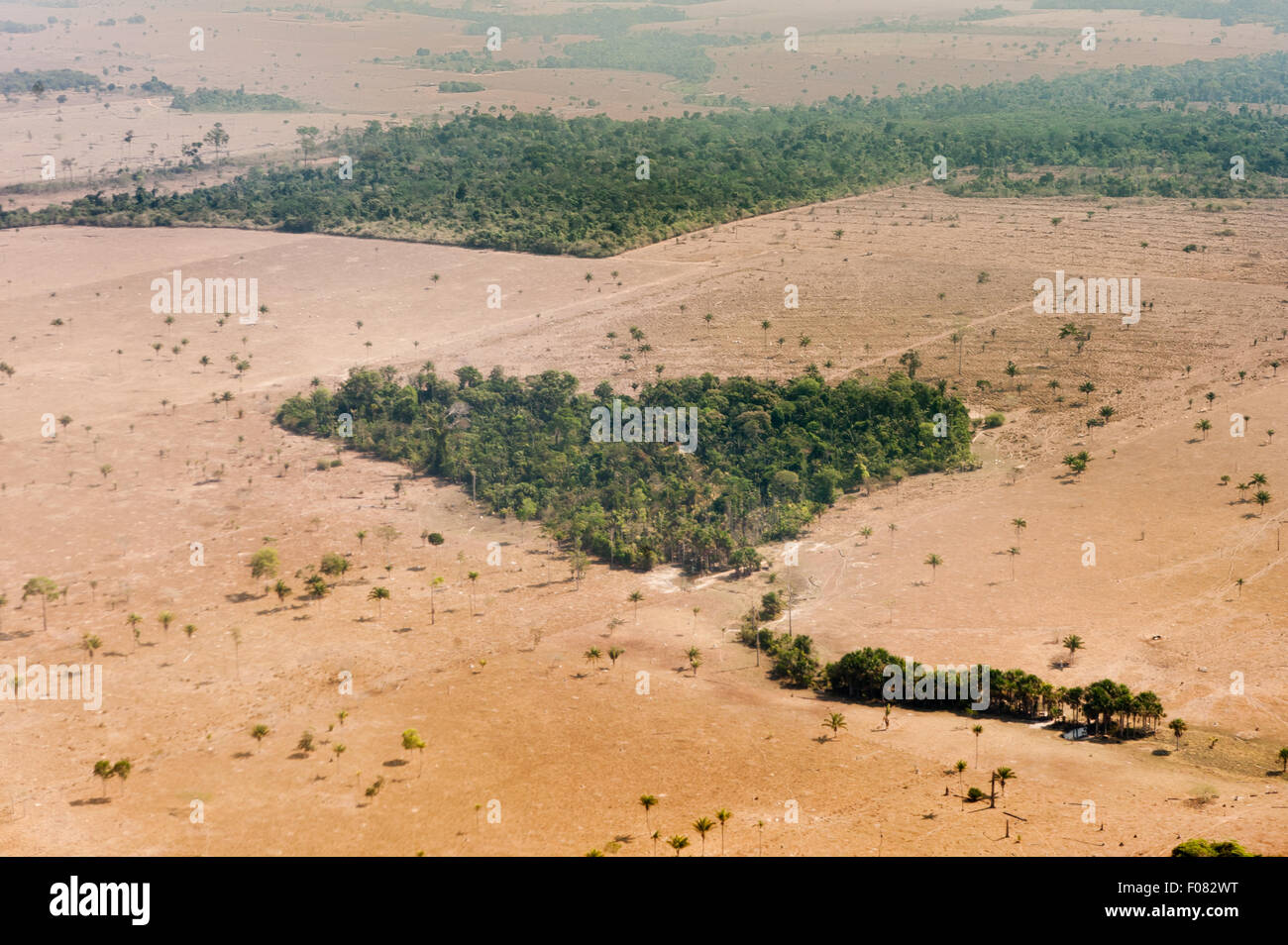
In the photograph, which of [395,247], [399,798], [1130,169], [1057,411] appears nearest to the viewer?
[399,798]

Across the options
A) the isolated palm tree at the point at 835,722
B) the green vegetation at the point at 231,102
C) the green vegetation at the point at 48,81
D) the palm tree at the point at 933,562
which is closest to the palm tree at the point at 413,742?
the isolated palm tree at the point at 835,722

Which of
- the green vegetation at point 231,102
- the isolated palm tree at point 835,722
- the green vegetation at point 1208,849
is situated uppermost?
the green vegetation at point 231,102

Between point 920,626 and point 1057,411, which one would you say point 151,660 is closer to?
point 920,626

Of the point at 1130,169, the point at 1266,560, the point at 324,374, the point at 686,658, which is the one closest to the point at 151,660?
the point at 686,658

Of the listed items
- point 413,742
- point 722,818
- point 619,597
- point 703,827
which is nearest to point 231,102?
point 619,597

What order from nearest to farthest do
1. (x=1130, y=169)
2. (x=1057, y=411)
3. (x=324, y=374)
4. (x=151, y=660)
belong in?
(x=151, y=660)
(x=1057, y=411)
(x=324, y=374)
(x=1130, y=169)

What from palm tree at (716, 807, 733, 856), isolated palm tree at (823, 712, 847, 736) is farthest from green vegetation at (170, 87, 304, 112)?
palm tree at (716, 807, 733, 856)

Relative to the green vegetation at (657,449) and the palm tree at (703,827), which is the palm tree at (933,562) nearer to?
the green vegetation at (657,449)
